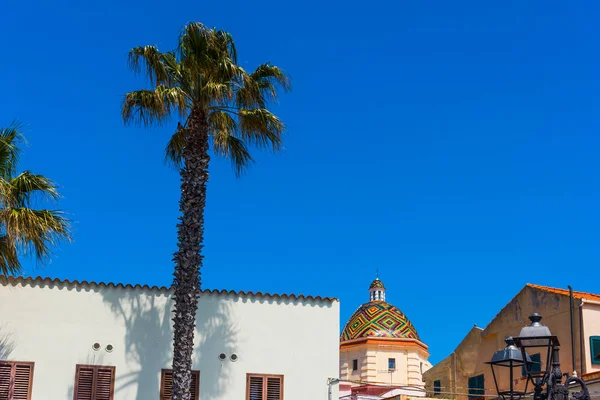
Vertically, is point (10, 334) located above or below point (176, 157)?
below

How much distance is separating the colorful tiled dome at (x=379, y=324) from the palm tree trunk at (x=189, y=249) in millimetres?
31394

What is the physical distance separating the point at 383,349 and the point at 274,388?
94.2ft

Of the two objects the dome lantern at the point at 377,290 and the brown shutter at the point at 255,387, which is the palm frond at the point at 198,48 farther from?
the dome lantern at the point at 377,290

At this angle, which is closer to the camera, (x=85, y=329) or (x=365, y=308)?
(x=85, y=329)

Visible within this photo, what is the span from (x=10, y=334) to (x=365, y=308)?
111ft

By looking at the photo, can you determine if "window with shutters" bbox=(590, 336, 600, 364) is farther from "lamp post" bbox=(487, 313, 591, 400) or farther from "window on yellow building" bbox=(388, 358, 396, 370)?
"window on yellow building" bbox=(388, 358, 396, 370)

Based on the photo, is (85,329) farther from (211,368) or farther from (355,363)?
(355,363)

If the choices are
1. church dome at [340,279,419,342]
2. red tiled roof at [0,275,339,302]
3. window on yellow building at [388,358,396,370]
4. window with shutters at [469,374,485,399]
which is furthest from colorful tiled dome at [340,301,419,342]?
red tiled roof at [0,275,339,302]

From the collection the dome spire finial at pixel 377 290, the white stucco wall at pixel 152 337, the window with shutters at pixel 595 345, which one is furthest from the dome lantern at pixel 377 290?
the white stucco wall at pixel 152 337

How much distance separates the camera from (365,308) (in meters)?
49.6

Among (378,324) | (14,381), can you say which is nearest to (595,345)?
(14,381)

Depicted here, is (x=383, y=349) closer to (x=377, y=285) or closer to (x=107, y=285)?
(x=377, y=285)

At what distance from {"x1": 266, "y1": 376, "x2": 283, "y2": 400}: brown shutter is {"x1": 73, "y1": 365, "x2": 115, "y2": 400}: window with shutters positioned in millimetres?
3440

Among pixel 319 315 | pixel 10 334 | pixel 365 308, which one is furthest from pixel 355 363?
pixel 10 334
